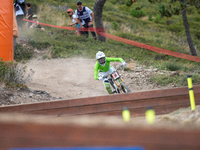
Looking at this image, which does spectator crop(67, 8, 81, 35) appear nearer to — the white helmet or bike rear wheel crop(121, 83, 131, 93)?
the white helmet

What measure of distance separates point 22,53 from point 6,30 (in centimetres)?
508

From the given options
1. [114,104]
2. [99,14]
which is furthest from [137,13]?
[114,104]

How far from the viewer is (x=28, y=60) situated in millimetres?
12953

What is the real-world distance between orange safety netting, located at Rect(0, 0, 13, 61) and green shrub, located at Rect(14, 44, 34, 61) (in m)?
4.55

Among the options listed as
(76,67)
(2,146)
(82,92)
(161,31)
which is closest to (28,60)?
(76,67)

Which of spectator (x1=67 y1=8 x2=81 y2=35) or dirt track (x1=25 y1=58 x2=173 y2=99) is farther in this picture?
spectator (x1=67 y1=8 x2=81 y2=35)

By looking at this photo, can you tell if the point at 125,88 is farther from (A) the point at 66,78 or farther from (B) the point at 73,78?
(A) the point at 66,78

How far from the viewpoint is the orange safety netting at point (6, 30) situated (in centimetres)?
804

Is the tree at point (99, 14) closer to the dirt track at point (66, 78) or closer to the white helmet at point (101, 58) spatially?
the dirt track at point (66, 78)

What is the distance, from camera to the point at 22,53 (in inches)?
521

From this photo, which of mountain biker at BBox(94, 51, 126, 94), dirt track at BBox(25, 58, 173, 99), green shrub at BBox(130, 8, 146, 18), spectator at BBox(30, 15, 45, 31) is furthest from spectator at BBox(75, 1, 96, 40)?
green shrub at BBox(130, 8, 146, 18)

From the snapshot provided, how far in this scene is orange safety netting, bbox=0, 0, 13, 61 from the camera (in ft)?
26.4

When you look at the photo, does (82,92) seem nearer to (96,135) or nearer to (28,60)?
(28,60)

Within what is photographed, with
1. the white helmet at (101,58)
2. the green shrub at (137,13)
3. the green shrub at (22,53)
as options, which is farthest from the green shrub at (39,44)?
the green shrub at (137,13)
